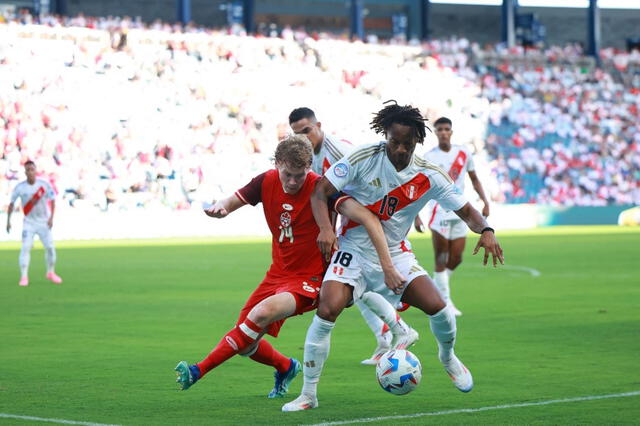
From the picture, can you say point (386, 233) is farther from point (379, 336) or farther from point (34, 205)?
point (34, 205)

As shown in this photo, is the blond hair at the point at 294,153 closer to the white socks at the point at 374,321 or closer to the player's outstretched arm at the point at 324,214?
the player's outstretched arm at the point at 324,214

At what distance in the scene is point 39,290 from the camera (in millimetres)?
18141

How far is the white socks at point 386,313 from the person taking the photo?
32.7 feet

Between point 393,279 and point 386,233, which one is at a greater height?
point 386,233

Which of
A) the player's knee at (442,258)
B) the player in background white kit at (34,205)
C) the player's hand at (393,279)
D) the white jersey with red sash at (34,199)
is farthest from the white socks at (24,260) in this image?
the player's hand at (393,279)

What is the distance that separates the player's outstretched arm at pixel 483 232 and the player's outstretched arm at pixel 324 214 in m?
0.97

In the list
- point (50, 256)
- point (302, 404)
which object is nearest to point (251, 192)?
point (302, 404)

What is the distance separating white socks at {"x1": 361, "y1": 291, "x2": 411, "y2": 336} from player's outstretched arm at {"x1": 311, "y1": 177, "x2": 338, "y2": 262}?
84.6 inches

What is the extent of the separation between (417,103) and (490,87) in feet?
13.5

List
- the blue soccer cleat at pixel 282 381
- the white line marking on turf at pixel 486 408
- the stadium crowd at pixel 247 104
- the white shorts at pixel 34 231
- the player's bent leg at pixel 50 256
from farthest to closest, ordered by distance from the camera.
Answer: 1. the stadium crowd at pixel 247 104
2. the white shorts at pixel 34 231
3. the player's bent leg at pixel 50 256
4. the blue soccer cleat at pixel 282 381
5. the white line marking on turf at pixel 486 408

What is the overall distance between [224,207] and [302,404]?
1446mm

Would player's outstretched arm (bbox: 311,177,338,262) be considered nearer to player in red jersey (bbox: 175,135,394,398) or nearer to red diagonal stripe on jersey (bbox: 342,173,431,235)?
player in red jersey (bbox: 175,135,394,398)

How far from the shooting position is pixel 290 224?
8.09 metres

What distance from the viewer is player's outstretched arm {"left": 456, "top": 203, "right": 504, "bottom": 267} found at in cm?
784
